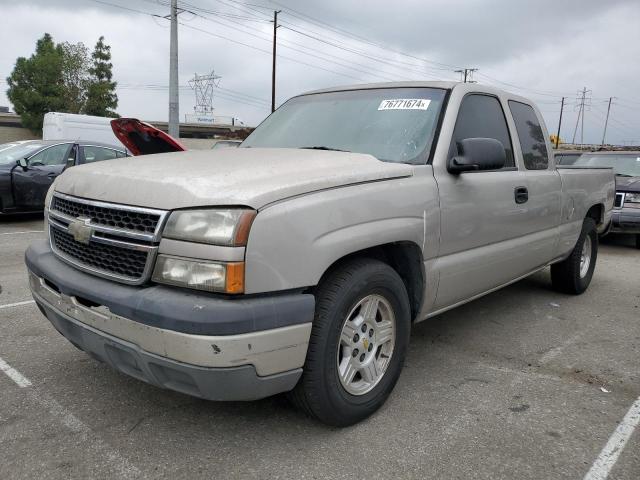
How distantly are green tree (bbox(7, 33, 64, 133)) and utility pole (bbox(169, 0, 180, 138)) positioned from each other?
2701cm

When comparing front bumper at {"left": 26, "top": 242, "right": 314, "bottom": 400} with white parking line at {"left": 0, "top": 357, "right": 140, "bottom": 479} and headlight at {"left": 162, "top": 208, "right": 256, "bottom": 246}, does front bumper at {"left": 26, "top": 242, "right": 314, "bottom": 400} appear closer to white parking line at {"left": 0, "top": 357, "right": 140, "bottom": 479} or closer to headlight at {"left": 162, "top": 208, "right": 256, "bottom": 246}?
headlight at {"left": 162, "top": 208, "right": 256, "bottom": 246}

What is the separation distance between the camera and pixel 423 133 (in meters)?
3.36

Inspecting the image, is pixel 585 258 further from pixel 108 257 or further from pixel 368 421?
pixel 108 257

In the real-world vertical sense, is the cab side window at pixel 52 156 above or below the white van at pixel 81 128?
below

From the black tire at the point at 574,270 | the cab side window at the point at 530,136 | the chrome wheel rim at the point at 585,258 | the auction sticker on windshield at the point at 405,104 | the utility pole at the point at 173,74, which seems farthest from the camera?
the utility pole at the point at 173,74

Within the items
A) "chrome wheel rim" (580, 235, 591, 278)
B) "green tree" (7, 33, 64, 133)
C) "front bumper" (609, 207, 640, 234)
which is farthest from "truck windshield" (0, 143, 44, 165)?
"green tree" (7, 33, 64, 133)

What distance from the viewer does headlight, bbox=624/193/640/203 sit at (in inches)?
351

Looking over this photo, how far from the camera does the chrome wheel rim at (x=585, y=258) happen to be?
5.68 metres

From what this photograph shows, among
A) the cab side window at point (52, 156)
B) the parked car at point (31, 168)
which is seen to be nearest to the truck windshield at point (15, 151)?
the parked car at point (31, 168)

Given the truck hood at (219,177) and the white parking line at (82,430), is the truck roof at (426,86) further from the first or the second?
the white parking line at (82,430)

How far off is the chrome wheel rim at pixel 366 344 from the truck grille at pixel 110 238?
3.25 ft

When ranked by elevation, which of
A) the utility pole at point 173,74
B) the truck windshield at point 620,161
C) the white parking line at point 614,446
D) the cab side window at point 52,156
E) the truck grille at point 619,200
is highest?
the utility pole at point 173,74

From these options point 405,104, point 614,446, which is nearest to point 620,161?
point 405,104

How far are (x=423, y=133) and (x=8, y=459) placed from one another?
282 cm
